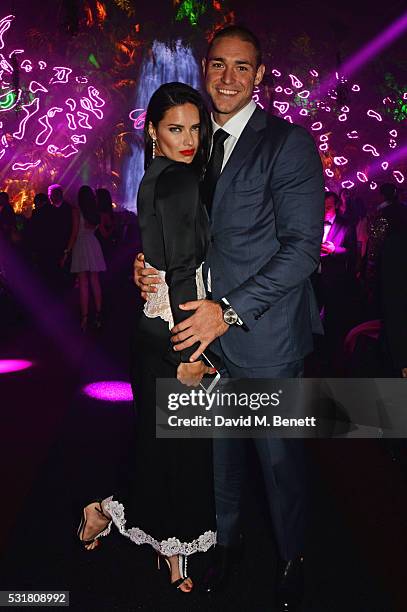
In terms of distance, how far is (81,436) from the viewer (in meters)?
4.07

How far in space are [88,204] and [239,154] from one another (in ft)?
20.2

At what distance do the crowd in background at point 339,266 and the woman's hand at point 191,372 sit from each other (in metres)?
1.50

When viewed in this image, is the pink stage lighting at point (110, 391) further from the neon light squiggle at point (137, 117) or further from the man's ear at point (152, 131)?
the neon light squiggle at point (137, 117)

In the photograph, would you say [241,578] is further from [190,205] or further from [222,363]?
[190,205]

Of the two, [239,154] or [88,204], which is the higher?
[88,204]

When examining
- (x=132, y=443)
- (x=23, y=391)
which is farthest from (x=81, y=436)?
(x=132, y=443)

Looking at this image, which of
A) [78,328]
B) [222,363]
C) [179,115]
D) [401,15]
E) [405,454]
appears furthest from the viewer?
[401,15]

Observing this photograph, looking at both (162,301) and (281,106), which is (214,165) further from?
(281,106)

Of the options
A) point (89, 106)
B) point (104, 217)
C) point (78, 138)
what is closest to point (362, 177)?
point (89, 106)

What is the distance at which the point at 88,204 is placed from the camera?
7.99 metres

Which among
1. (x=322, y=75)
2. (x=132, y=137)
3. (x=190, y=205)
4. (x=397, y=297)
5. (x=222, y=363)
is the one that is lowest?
(x=222, y=363)

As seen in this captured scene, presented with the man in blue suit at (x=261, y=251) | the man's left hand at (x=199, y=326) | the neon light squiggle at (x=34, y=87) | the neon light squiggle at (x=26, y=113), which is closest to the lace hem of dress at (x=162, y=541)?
the man in blue suit at (x=261, y=251)

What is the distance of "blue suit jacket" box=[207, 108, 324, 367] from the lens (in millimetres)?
2047

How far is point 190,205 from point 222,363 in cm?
74
